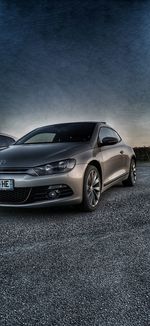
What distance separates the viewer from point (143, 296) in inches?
102

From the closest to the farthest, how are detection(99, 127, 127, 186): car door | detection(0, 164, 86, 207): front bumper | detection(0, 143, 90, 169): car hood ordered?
detection(0, 164, 86, 207): front bumper < detection(0, 143, 90, 169): car hood < detection(99, 127, 127, 186): car door

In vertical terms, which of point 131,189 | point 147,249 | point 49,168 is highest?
point 49,168

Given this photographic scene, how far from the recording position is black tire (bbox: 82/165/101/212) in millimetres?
5297

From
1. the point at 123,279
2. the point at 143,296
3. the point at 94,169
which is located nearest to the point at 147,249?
the point at 123,279

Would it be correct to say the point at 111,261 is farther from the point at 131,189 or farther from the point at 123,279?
the point at 131,189

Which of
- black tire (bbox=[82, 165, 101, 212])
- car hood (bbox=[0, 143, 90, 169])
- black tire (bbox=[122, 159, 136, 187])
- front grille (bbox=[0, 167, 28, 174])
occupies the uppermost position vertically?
car hood (bbox=[0, 143, 90, 169])

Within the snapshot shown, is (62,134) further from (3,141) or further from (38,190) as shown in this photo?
(3,141)

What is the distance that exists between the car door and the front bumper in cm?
111

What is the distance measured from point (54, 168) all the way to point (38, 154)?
40 centimetres

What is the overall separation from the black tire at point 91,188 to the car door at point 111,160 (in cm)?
35

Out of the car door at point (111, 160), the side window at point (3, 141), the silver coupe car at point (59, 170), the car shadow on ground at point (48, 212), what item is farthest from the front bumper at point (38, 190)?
the side window at point (3, 141)

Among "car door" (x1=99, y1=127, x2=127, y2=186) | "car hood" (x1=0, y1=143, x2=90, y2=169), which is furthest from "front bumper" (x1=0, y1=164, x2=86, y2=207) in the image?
"car door" (x1=99, y1=127, x2=127, y2=186)

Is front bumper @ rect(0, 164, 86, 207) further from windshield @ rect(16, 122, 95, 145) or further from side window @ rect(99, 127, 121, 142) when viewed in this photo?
side window @ rect(99, 127, 121, 142)

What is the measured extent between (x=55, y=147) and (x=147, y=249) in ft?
7.88
